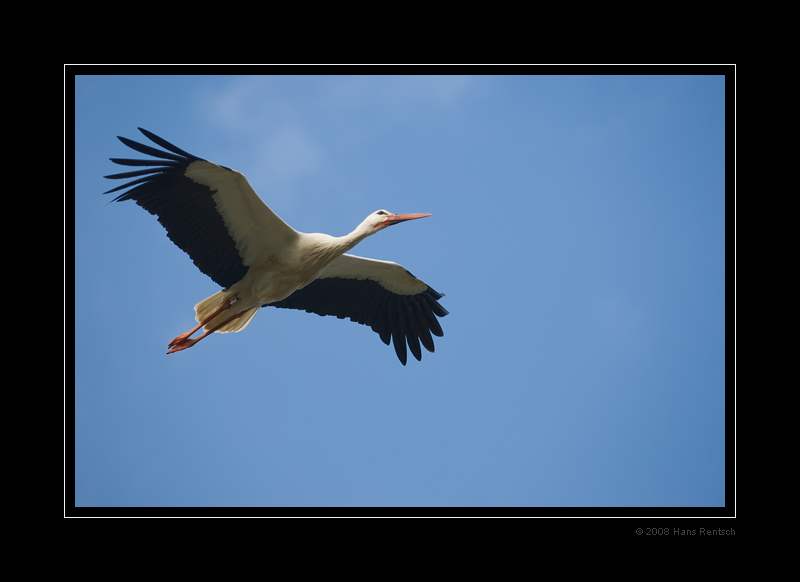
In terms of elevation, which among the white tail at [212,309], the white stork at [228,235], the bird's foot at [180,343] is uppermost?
the white stork at [228,235]

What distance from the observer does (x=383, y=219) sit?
21.8ft

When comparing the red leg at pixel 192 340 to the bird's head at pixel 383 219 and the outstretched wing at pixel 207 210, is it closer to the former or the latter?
the outstretched wing at pixel 207 210

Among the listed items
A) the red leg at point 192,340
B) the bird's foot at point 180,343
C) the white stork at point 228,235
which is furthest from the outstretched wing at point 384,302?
the bird's foot at point 180,343

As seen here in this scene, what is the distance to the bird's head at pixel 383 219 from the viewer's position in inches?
261

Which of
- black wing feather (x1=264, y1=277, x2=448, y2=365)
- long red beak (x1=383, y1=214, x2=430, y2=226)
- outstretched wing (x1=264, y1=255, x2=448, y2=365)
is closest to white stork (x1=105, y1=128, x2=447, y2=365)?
long red beak (x1=383, y1=214, x2=430, y2=226)

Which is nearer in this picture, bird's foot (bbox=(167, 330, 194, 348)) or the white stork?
the white stork

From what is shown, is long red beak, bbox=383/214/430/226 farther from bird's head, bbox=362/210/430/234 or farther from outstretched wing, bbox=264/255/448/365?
outstretched wing, bbox=264/255/448/365

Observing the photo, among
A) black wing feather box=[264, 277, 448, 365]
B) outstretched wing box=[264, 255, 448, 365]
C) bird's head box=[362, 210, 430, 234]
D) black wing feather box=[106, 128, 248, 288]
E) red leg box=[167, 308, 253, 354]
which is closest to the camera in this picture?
black wing feather box=[106, 128, 248, 288]

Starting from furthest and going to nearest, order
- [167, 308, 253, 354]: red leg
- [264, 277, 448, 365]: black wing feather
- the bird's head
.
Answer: [264, 277, 448, 365]: black wing feather
[167, 308, 253, 354]: red leg
the bird's head

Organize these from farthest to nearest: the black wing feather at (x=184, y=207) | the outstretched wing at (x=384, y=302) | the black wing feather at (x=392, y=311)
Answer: the black wing feather at (x=392, y=311) < the outstretched wing at (x=384, y=302) < the black wing feather at (x=184, y=207)

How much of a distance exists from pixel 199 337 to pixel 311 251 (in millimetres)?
1372

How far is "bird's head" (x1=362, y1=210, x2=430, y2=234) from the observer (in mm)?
6621

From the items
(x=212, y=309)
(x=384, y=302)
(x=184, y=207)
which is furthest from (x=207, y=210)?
(x=384, y=302)
